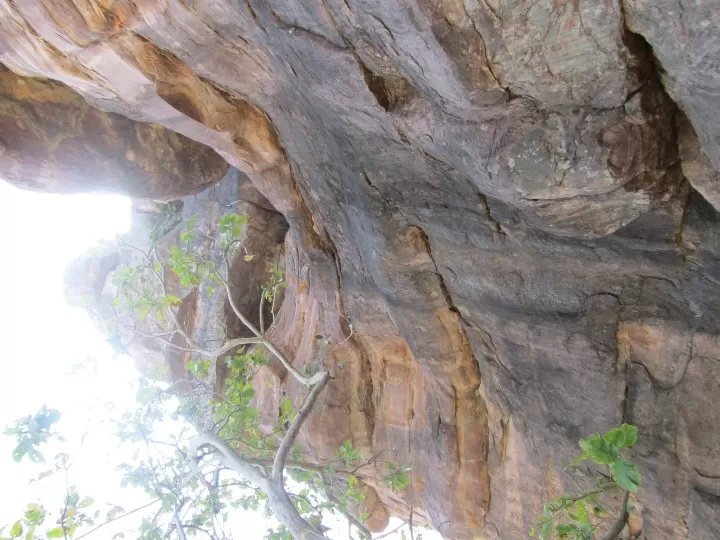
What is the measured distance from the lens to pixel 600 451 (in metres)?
4.02

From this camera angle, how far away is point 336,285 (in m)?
9.02

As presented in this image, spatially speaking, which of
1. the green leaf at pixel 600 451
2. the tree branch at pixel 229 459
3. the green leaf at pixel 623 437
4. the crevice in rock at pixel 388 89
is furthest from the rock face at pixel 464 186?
the tree branch at pixel 229 459

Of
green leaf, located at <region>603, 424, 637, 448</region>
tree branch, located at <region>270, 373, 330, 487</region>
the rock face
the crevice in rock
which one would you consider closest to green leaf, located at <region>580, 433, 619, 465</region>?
green leaf, located at <region>603, 424, 637, 448</region>

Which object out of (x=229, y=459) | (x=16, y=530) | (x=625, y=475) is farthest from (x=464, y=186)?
(x=16, y=530)

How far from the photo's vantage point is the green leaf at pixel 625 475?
3818 mm

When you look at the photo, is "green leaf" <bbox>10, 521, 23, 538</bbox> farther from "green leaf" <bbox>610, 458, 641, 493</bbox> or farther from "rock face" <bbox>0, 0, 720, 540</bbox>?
"green leaf" <bbox>610, 458, 641, 493</bbox>

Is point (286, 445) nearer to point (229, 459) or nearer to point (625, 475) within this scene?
point (229, 459)

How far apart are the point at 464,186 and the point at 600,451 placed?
2.74m

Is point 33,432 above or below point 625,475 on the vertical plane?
below

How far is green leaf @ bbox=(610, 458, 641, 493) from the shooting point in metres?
3.82

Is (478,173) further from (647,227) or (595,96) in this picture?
(647,227)

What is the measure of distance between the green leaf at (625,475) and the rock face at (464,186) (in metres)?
1.63

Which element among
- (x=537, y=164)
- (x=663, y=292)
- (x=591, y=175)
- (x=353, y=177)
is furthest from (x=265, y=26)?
(x=663, y=292)

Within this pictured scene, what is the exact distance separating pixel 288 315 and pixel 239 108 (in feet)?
15.6
